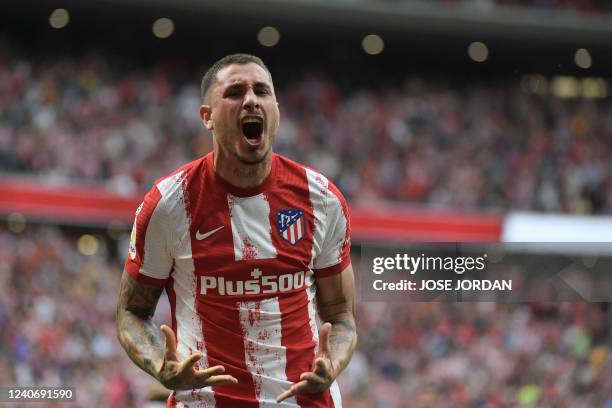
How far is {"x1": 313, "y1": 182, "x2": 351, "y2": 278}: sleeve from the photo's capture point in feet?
11.9

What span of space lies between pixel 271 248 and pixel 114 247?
15186 mm

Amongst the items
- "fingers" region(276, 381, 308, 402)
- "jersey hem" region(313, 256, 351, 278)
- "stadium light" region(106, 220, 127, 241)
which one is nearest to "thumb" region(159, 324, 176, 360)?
"fingers" region(276, 381, 308, 402)

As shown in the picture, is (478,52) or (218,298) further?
(478,52)

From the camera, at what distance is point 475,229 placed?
61.7 ft

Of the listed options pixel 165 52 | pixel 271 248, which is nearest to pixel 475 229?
pixel 165 52

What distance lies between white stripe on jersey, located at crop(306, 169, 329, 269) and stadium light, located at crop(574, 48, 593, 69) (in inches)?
816

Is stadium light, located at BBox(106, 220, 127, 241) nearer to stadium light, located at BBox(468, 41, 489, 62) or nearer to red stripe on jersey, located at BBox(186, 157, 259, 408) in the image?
stadium light, located at BBox(468, 41, 489, 62)

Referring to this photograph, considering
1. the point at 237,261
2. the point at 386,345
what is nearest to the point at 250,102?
the point at 237,261

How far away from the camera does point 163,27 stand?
2155 cm

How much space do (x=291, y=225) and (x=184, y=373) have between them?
28.3 inches

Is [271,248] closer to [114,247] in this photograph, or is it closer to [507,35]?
[114,247]

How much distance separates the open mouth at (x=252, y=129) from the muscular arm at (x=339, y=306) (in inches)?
22.9

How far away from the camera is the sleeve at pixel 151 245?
343 cm

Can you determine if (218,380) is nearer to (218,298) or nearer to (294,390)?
Answer: (294,390)
